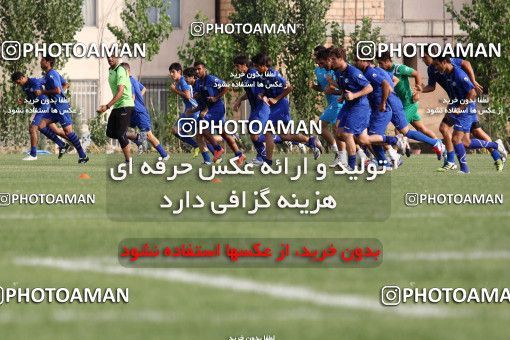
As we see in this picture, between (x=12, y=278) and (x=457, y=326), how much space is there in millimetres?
2916

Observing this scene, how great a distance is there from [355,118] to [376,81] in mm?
1747

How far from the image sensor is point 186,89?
32188 millimetres

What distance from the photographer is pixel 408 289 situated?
8.57 metres

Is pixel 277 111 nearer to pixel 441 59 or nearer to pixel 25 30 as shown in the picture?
pixel 441 59

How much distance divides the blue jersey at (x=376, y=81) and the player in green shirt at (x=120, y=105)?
3.92m

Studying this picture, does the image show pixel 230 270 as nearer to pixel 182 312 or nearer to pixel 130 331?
pixel 182 312

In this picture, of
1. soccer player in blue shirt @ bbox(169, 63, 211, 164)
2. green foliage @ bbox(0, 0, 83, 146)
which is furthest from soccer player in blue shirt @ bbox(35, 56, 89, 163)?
green foliage @ bbox(0, 0, 83, 146)

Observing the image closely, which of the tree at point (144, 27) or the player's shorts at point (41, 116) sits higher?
the tree at point (144, 27)

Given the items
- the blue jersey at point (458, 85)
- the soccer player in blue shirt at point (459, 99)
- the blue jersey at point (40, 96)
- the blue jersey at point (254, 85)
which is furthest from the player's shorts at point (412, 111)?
the blue jersey at point (40, 96)

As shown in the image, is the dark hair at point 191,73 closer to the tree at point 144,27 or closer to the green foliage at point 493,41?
the tree at point 144,27

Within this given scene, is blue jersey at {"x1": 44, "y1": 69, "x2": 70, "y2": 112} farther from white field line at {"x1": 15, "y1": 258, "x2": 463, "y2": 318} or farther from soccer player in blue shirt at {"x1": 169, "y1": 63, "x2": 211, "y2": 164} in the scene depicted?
white field line at {"x1": 15, "y1": 258, "x2": 463, "y2": 318}

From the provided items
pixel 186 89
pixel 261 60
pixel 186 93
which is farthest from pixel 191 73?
pixel 186 89

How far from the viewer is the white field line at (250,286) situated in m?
7.93

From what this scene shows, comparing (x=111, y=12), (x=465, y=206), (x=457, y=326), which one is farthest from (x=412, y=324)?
(x=111, y=12)
